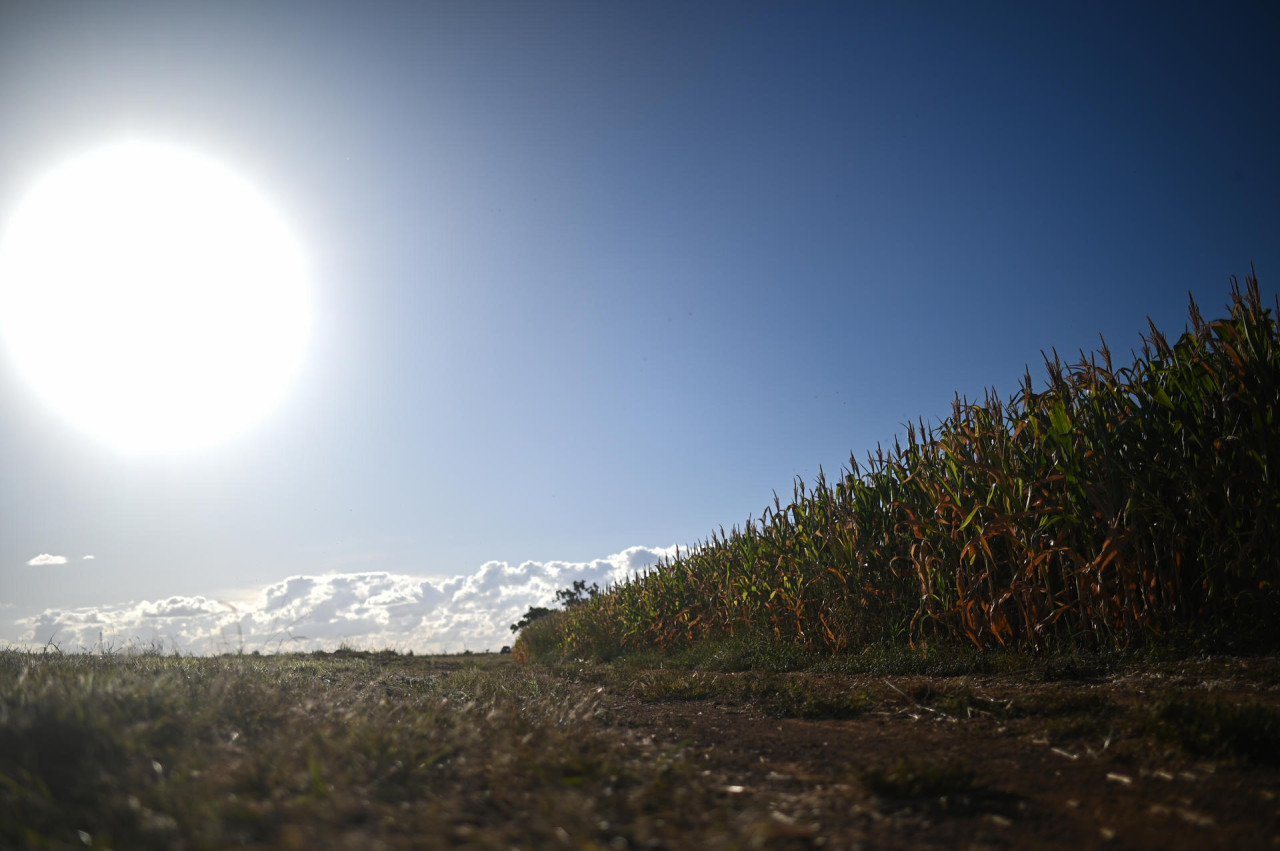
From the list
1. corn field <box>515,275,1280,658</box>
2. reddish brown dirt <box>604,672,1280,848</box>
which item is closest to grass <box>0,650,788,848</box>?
reddish brown dirt <box>604,672,1280,848</box>

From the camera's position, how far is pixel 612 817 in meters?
2.12

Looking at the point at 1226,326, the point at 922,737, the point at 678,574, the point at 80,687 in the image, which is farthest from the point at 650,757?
the point at 678,574

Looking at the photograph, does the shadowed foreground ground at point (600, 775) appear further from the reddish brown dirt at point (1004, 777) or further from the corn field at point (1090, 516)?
→ the corn field at point (1090, 516)

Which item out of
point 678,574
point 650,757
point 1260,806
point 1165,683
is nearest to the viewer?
point 1260,806

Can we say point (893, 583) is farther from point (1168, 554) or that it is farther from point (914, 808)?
point (914, 808)

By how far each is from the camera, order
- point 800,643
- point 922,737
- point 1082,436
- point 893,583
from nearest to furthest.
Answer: point 922,737 → point 1082,436 → point 893,583 → point 800,643

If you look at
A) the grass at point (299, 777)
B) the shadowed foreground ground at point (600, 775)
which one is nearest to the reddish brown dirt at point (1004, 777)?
the shadowed foreground ground at point (600, 775)

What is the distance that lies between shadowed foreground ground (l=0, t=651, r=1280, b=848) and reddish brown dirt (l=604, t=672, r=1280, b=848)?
0.01 m

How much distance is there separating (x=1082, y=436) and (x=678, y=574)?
9.89 meters

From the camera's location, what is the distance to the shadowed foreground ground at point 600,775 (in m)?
1.94

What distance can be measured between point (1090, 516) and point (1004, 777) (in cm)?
365

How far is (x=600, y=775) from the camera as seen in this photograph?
2605 millimetres

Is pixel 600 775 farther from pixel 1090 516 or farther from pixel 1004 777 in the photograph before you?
pixel 1090 516

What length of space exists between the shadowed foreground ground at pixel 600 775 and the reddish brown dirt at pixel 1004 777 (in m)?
0.01
